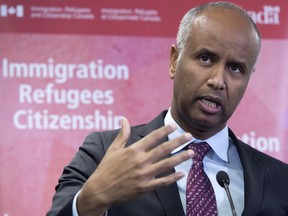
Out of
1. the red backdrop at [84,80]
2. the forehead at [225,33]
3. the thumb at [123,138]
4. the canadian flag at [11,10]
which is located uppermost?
the forehead at [225,33]

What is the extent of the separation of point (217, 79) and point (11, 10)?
5.90 feet

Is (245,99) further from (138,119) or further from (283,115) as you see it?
(138,119)

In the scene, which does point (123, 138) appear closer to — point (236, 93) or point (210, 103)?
point (210, 103)

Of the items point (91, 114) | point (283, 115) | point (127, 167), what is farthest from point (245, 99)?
point (127, 167)

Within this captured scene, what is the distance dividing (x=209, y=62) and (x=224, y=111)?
6.6 inches

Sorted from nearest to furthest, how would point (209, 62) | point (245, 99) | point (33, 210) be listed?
1. point (209, 62)
2. point (33, 210)
3. point (245, 99)

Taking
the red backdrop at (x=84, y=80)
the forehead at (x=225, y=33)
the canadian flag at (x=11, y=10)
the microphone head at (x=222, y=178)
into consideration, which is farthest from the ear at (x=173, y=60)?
the canadian flag at (x=11, y=10)

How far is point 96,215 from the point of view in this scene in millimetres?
1927

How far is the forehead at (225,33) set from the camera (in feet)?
7.72

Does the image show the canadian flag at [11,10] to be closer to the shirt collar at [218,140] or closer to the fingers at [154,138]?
the shirt collar at [218,140]

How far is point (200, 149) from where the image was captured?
2.43m

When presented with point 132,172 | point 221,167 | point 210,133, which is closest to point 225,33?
point 210,133

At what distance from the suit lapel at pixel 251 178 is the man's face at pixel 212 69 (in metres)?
0.14

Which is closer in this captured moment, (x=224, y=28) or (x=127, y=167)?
(x=127, y=167)
